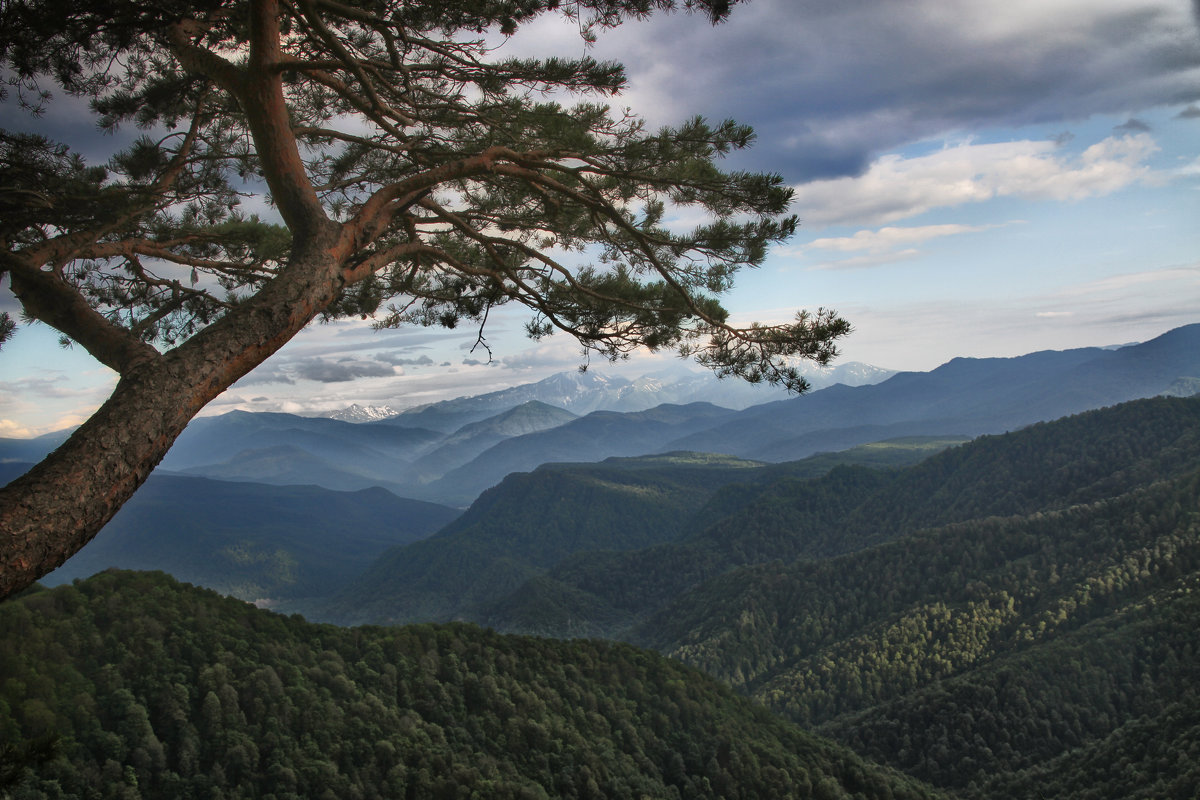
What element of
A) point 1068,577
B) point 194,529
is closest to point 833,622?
point 1068,577

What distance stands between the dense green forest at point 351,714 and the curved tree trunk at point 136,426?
23.1 meters

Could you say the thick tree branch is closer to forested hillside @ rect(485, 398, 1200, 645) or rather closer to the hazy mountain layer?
forested hillside @ rect(485, 398, 1200, 645)

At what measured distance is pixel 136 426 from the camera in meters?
3.20

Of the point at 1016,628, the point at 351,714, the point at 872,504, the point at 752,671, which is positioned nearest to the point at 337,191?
the point at 351,714

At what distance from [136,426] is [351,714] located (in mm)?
34646

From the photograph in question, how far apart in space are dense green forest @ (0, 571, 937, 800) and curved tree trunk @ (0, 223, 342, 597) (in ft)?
75.9

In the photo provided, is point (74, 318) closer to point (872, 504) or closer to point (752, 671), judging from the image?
point (752, 671)

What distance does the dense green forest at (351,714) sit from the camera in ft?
88.3

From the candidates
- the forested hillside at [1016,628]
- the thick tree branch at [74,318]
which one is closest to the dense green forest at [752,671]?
the forested hillside at [1016,628]

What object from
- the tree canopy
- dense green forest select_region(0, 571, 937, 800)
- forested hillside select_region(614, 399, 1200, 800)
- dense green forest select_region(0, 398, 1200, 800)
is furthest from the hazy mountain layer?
the tree canopy

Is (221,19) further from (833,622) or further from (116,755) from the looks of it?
(833,622)

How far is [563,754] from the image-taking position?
3703 centimetres

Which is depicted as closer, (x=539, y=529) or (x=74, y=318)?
(x=74, y=318)

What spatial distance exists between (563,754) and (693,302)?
36.7 metres
